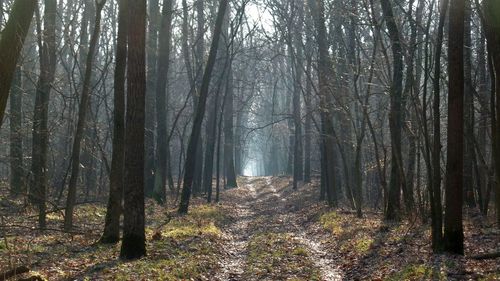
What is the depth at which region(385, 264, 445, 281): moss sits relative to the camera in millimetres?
8672

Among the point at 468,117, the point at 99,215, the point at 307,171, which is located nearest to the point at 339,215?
the point at 468,117

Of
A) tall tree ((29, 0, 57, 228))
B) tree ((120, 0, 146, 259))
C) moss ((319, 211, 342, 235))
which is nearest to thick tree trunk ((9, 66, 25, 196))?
tall tree ((29, 0, 57, 228))

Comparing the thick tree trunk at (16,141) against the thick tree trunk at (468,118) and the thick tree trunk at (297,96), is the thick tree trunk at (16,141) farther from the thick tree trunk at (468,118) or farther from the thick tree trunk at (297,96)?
the thick tree trunk at (468,118)

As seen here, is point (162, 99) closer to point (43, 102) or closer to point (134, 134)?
point (43, 102)

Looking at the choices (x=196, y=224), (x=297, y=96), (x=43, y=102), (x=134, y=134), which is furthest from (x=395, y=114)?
(x=297, y=96)

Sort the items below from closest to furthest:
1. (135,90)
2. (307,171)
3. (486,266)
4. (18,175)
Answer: (486,266), (135,90), (18,175), (307,171)

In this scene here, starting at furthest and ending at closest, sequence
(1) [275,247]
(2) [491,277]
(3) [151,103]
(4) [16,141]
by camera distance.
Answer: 1. (3) [151,103]
2. (4) [16,141]
3. (1) [275,247]
4. (2) [491,277]

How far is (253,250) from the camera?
44.4 feet

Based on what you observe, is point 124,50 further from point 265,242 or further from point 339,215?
point 339,215

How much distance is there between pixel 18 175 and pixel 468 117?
17010 millimetres

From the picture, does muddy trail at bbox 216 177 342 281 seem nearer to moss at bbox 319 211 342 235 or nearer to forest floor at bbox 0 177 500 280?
forest floor at bbox 0 177 500 280

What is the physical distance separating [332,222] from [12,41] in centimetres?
1227

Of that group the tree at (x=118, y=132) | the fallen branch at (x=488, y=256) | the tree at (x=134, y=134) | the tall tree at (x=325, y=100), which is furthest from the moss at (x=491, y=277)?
the tall tree at (x=325, y=100)

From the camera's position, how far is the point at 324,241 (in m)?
14.9
